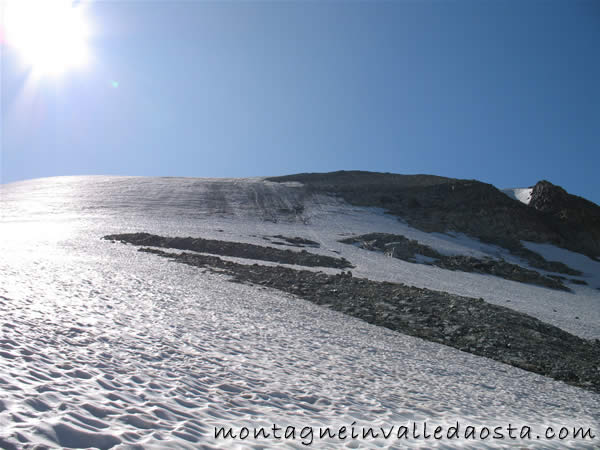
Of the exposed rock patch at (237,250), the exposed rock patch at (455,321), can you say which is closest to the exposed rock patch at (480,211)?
the exposed rock patch at (237,250)

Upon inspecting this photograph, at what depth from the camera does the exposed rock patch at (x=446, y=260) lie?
96.1ft

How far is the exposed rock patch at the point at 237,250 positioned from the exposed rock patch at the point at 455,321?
4.75 metres

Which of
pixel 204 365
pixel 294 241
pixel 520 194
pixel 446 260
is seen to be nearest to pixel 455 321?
pixel 204 365

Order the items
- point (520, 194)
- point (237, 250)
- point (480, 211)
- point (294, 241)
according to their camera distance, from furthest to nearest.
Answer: point (520, 194)
point (480, 211)
point (294, 241)
point (237, 250)

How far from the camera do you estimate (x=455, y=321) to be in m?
14.8

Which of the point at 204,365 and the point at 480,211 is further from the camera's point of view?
the point at 480,211

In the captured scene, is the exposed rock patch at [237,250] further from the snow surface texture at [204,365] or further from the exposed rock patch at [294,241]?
the snow surface texture at [204,365]

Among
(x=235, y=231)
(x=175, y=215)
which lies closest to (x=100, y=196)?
(x=175, y=215)

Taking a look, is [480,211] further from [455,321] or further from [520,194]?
[455,321]

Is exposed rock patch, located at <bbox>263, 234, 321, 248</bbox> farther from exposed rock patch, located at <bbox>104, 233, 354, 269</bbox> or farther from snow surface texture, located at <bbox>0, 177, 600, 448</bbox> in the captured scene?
snow surface texture, located at <bbox>0, 177, 600, 448</bbox>

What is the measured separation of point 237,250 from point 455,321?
15882mm

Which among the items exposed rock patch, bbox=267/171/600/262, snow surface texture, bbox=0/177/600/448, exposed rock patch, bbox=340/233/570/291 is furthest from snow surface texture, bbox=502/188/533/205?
snow surface texture, bbox=0/177/600/448

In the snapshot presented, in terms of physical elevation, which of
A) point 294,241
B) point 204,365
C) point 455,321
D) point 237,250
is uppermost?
point 294,241

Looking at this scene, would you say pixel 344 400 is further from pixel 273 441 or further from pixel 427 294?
pixel 427 294
